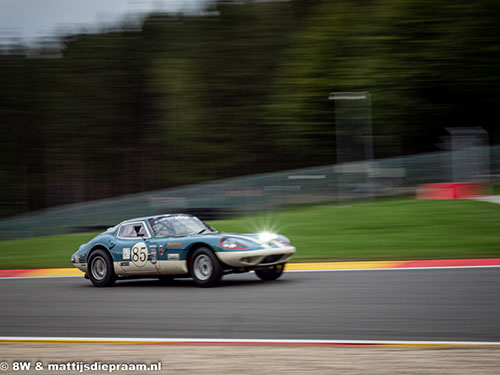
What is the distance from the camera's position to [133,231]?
11328 mm

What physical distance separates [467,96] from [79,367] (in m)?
27.8

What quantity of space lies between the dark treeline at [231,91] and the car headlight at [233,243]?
21847 millimetres

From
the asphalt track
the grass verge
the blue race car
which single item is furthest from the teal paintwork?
the grass verge

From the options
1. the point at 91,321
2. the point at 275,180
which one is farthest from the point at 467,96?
the point at 91,321

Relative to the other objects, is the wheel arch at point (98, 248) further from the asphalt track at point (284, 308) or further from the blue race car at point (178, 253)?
the asphalt track at point (284, 308)

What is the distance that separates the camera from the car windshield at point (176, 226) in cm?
1093

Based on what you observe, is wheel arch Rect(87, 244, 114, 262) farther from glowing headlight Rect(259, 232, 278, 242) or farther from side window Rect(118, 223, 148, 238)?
glowing headlight Rect(259, 232, 278, 242)

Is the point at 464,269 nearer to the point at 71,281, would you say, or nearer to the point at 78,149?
the point at 71,281

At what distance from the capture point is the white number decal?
1090cm

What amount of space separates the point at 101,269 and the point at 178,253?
6.25 feet

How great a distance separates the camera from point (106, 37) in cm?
4975

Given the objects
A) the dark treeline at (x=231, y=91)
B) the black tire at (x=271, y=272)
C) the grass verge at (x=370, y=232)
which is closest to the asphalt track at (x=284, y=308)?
the black tire at (x=271, y=272)

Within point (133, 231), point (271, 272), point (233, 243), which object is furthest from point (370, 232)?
point (233, 243)

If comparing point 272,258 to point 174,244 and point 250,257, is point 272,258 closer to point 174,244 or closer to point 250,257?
point 250,257
